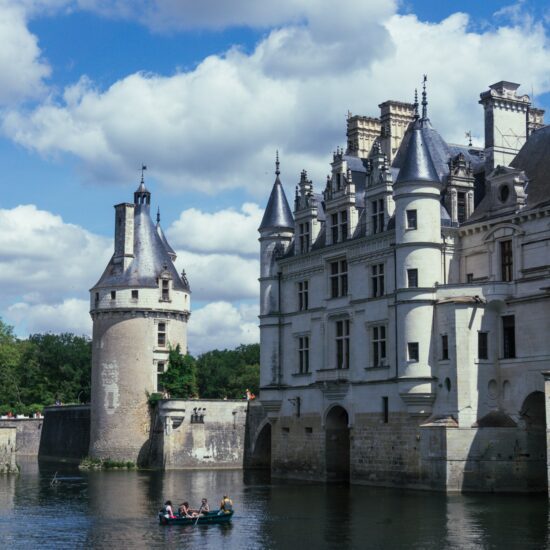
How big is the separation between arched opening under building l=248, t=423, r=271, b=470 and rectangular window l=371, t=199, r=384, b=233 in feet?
55.6

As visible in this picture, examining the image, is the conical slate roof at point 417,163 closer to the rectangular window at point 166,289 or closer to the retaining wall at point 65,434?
the rectangular window at point 166,289

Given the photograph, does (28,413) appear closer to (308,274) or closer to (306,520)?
(308,274)

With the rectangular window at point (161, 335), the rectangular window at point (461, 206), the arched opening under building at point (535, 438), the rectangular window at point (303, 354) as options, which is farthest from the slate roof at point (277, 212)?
the arched opening under building at point (535, 438)

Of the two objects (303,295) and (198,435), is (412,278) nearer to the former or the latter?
(303,295)

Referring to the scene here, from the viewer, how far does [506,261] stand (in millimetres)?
42969

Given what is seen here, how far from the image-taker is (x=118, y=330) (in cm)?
6084

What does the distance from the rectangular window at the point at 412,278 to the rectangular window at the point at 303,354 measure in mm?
8502

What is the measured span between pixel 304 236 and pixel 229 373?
161 feet

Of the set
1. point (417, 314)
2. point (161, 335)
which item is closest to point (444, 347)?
point (417, 314)

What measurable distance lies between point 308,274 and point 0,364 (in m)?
52.5

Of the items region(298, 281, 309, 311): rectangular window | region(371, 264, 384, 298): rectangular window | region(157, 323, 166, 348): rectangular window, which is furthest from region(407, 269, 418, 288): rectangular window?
region(157, 323, 166, 348): rectangular window

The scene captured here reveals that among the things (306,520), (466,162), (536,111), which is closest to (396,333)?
(466,162)

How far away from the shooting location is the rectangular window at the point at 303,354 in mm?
50938

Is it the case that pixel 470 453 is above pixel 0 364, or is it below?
below
